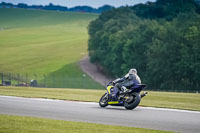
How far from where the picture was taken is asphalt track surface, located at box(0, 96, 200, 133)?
1467 centimetres

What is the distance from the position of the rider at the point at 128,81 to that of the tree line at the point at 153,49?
43933mm

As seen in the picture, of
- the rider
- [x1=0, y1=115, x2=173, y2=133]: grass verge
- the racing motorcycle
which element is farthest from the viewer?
the rider

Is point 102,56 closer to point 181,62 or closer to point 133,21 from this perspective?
point 133,21

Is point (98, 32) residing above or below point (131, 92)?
below

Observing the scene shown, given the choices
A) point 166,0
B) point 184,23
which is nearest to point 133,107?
point 184,23

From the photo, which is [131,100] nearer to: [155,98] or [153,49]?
[155,98]

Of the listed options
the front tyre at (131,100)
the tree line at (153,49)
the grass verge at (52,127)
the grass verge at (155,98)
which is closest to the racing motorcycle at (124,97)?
the front tyre at (131,100)

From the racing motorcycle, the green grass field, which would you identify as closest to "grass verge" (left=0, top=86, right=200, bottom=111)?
the racing motorcycle

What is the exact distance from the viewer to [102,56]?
317ft

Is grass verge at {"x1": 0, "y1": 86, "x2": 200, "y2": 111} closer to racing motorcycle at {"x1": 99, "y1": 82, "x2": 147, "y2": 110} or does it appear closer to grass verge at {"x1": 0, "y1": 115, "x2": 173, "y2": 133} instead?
racing motorcycle at {"x1": 99, "y1": 82, "x2": 147, "y2": 110}

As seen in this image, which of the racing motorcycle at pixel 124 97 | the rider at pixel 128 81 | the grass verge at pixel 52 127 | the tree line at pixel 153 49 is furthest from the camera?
the tree line at pixel 153 49

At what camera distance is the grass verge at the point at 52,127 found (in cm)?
1326

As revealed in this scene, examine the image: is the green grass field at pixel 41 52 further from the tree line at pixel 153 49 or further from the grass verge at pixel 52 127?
the grass verge at pixel 52 127

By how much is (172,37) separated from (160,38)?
16.2ft
